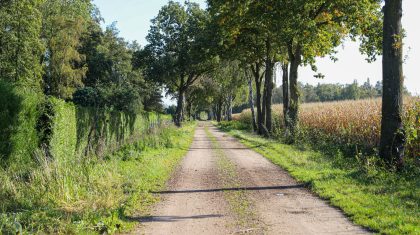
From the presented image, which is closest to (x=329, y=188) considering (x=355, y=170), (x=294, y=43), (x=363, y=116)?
(x=355, y=170)

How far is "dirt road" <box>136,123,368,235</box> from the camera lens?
284 inches

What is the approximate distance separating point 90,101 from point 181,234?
33.2 meters

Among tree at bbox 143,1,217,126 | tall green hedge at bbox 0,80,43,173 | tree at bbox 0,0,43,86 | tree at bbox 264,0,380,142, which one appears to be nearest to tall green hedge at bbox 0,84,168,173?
tall green hedge at bbox 0,80,43,173

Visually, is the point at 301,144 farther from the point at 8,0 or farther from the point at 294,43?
the point at 8,0

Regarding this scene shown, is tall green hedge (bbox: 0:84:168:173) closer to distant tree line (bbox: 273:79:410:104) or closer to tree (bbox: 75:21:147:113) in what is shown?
tree (bbox: 75:21:147:113)

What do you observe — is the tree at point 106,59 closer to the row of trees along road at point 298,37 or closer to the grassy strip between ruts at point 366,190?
the row of trees along road at point 298,37

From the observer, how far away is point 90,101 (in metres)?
38.1

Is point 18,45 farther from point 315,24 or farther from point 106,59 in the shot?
point 106,59

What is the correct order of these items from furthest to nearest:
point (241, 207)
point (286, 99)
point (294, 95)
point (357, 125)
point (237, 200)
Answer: point (286, 99) → point (294, 95) → point (357, 125) → point (237, 200) → point (241, 207)

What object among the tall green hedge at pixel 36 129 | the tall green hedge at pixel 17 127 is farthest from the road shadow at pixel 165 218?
the tall green hedge at pixel 17 127

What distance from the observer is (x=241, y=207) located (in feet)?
28.7

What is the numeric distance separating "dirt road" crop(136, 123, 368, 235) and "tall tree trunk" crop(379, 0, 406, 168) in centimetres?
331

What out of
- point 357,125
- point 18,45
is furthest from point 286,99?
point 18,45

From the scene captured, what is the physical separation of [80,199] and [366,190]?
6681 millimetres
